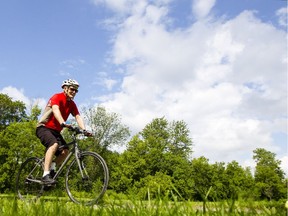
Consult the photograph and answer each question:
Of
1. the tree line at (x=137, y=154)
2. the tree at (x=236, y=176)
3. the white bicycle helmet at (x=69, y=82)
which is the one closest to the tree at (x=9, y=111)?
the tree line at (x=137, y=154)

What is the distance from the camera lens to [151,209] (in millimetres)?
3002

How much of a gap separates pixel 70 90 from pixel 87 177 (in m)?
1.68

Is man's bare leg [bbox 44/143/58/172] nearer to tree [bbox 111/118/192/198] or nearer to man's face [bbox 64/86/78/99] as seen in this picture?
man's face [bbox 64/86/78/99]

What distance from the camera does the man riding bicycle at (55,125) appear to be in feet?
22.8

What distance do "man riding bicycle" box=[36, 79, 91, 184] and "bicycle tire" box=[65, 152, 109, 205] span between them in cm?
33

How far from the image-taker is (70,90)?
719cm

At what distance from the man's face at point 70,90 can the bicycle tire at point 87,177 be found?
115 centimetres

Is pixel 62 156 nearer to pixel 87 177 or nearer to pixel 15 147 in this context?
pixel 87 177

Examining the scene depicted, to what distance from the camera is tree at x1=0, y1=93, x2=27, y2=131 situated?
52.4 m

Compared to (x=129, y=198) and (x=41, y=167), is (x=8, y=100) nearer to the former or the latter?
(x=41, y=167)

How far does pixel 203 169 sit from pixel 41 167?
178 feet

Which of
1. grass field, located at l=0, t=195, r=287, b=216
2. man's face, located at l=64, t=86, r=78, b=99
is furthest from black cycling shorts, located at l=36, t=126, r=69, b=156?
grass field, located at l=0, t=195, r=287, b=216

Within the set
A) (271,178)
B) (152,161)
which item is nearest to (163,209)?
(152,161)

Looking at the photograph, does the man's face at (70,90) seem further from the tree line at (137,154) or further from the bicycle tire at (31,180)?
the tree line at (137,154)
